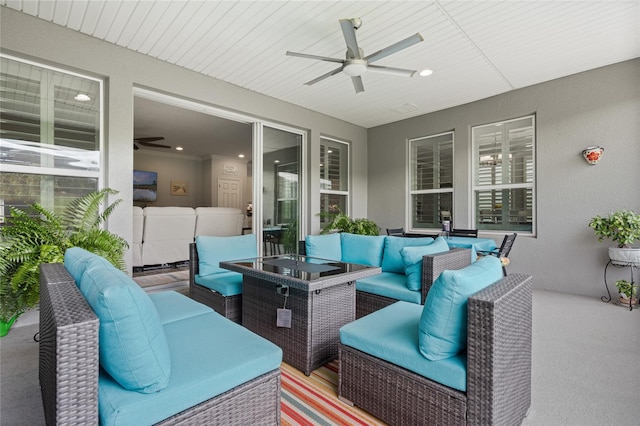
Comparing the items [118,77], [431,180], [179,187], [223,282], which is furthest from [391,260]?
[179,187]

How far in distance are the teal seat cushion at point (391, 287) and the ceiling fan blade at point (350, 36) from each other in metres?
2.11

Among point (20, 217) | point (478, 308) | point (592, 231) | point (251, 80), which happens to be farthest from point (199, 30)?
point (592, 231)

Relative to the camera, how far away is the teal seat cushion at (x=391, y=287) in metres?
2.55

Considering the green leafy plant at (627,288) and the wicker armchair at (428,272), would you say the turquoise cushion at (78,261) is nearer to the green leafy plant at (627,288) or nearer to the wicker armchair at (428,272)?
the wicker armchair at (428,272)

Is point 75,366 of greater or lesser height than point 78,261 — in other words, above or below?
below

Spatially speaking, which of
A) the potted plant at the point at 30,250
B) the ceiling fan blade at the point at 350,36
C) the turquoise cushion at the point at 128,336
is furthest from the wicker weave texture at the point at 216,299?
the ceiling fan blade at the point at 350,36

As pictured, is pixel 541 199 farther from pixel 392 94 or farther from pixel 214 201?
pixel 214 201

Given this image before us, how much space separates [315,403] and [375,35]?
331 cm

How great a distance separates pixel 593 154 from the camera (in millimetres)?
3951

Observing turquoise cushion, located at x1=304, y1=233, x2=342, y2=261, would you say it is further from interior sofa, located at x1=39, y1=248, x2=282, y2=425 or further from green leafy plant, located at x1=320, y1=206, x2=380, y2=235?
green leafy plant, located at x1=320, y1=206, x2=380, y2=235

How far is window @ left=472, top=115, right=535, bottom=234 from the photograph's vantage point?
4.68 m

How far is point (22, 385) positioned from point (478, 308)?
2661mm

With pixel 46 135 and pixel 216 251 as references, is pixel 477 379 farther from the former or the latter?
pixel 46 135

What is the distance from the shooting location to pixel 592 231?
4.02m
